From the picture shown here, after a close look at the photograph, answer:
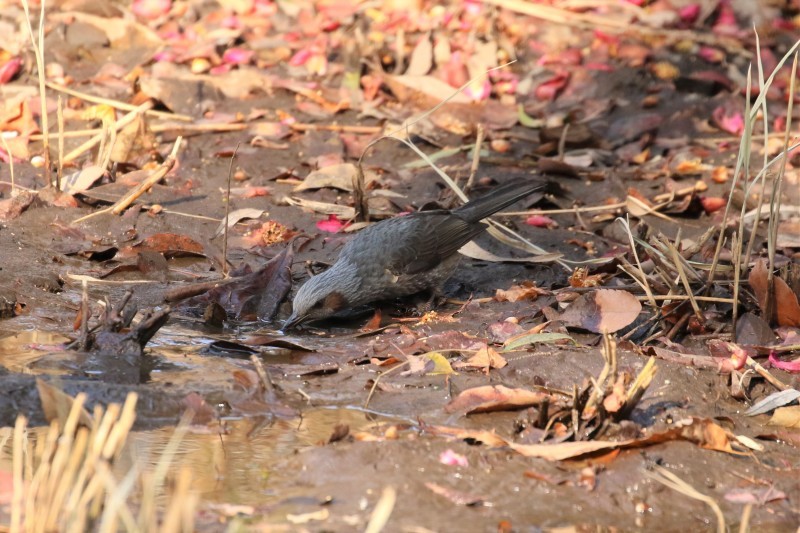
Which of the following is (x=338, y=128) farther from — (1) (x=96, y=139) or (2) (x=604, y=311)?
(2) (x=604, y=311)

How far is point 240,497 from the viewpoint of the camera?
352cm

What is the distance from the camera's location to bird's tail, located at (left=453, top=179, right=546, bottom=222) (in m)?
6.36

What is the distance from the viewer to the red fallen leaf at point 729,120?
8.32 metres

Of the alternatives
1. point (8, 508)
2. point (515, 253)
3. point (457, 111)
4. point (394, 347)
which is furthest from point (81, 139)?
point (8, 508)

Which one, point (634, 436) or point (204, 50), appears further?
point (204, 50)

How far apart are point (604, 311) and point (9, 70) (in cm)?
577

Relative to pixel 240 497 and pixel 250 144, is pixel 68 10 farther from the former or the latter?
pixel 240 497

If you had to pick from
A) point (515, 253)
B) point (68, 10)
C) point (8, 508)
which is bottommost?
point (515, 253)

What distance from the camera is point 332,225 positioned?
691 cm

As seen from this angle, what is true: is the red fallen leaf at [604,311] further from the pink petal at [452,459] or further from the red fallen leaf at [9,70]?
the red fallen leaf at [9,70]

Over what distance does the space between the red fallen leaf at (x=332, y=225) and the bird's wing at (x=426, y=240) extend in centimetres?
64

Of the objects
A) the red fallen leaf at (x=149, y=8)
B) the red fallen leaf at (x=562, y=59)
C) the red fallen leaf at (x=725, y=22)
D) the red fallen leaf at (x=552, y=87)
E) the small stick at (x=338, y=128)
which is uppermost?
the red fallen leaf at (x=149, y=8)

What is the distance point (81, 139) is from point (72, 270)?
7.13ft

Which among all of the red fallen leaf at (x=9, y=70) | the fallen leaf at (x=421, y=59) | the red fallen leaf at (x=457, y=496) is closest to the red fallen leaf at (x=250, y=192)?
the fallen leaf at (x=421, y=59)
